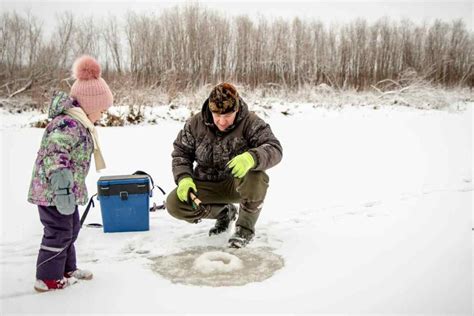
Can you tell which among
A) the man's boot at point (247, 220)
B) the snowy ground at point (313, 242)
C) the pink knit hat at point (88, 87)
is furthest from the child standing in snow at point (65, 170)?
the man's boot at point (247, 220)

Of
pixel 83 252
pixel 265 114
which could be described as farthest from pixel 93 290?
pixel 265 114

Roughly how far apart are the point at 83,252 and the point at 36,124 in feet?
18.4

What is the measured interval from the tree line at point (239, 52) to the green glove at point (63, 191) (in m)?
8.66

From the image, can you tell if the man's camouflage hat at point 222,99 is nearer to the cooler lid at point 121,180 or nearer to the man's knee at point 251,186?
the man's knee at point 251,186

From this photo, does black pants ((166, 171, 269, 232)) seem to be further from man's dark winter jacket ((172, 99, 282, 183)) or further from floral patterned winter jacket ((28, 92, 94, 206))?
floral patterned winter jacket ((28, 92, 94, 206))

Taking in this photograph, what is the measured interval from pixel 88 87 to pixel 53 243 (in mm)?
868

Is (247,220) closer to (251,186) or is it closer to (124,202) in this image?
(251,186)

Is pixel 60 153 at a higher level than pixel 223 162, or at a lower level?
higher

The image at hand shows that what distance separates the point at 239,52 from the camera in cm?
1549

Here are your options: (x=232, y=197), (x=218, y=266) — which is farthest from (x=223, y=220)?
(x=218, y=266)

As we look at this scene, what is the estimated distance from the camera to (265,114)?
9.59m

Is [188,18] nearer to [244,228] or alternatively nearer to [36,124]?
[36,124]

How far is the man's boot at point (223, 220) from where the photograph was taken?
10.7ft

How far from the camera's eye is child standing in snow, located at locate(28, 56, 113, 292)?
222 centimetres
